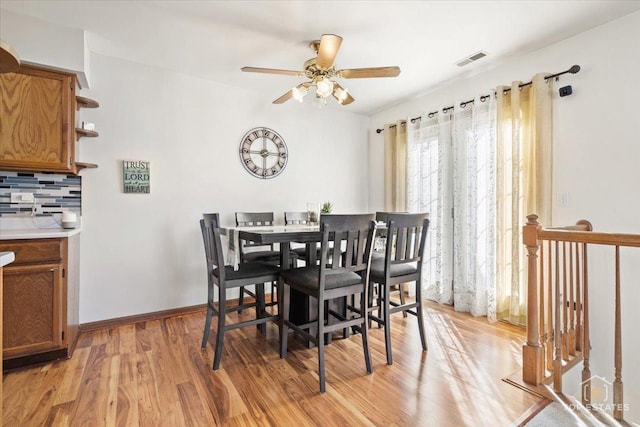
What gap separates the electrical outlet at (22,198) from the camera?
101 inches

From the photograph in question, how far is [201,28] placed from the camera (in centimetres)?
252

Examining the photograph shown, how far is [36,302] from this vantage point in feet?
7.13

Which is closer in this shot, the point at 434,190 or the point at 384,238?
the point at 384,238

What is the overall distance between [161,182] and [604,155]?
3.97 meters

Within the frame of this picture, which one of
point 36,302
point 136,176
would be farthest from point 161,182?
point 36,302

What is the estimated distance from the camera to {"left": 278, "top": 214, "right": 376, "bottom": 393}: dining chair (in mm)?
1947

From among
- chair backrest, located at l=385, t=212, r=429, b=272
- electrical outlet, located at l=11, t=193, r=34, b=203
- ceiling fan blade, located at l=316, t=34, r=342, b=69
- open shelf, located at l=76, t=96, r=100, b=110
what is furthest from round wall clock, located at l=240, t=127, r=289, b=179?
chair backrest, located at l=385, t=212, r=429, b=272

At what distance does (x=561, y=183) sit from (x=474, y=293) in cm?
131

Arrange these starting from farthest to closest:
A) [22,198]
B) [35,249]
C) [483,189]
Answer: [483,189], [22,198], [35,249]

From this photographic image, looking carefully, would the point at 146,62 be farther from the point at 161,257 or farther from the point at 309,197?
the point at 309,197

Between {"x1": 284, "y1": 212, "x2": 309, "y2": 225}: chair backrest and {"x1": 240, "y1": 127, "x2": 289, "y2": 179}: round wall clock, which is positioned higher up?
{"x1": 240, "y1": 127, "x2": 289, "y2": 179}: round wall clock

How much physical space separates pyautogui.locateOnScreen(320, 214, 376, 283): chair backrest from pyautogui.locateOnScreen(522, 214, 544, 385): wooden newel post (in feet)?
3.34

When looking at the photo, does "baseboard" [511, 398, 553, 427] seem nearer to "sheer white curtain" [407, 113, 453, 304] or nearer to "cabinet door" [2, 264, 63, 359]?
"sheer white curtain" [407, 113, 453, 304]

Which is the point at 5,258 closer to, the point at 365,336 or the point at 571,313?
the point at 365,336
